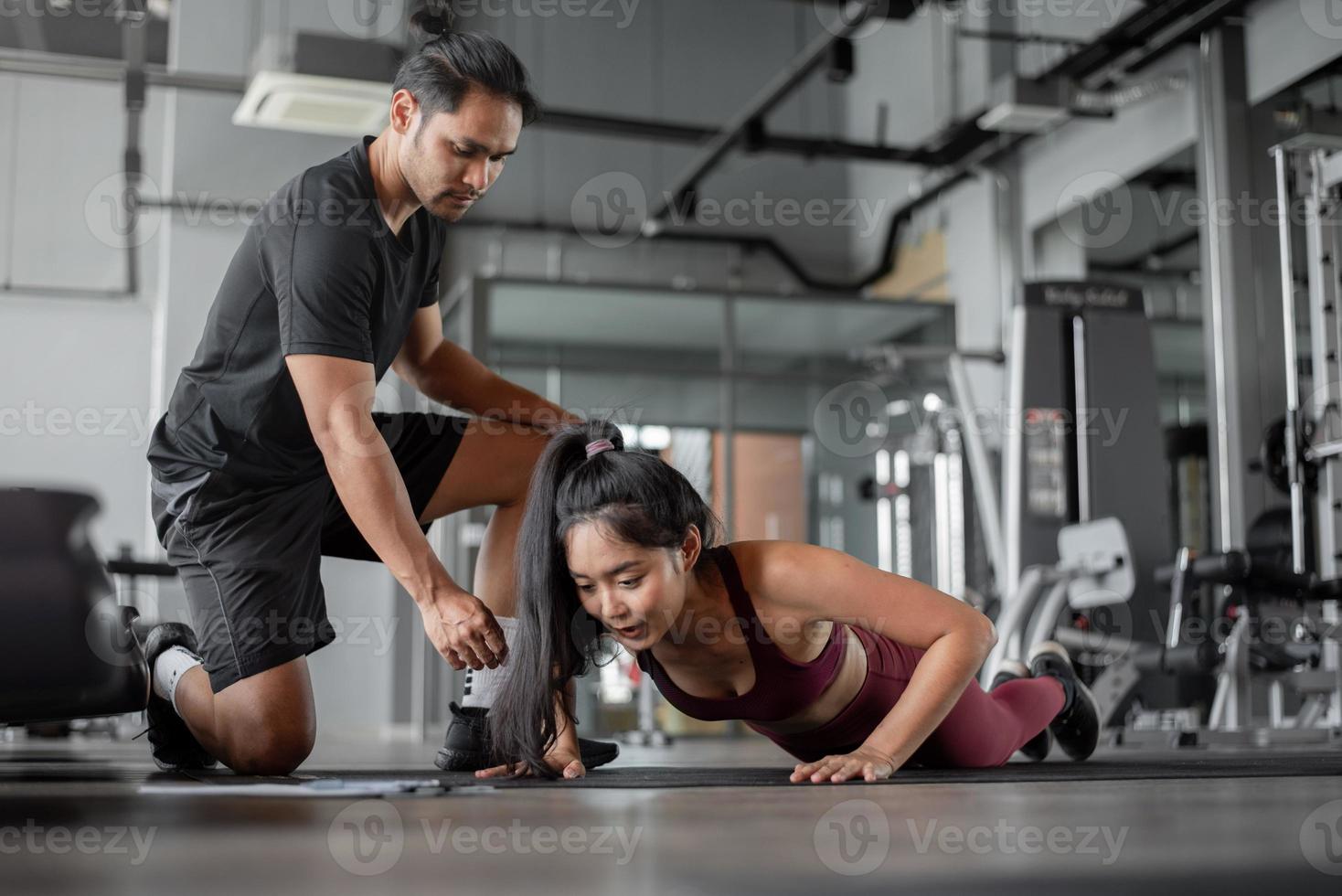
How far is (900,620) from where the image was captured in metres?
1.70

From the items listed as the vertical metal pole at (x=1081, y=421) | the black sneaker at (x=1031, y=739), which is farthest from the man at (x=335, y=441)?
the vertical metal pole at (x=1081, y=421)

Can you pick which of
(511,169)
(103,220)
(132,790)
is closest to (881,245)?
(511,169)

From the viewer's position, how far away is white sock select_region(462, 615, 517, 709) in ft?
6.20

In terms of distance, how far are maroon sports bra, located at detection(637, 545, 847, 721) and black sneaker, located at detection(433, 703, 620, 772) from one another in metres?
0.17

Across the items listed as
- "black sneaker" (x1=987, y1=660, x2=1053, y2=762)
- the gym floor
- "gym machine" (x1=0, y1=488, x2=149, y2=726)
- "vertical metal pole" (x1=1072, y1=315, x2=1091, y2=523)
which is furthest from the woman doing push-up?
"vertical metal pole" (x1=1072, y1=315, x2=1091, y2=523)

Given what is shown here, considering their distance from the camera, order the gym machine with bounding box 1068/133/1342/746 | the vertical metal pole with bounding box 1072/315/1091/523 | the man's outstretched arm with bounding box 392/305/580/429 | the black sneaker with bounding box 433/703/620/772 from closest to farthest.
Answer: the black sneaker with bounding box 433/703/620/772 < the man's outstretched arm with bounding box 392/305/580/429 < the gym machine with bounding box 1068/133/1342/746 < the vertical metal pole with bounding box 1072/315/1091/523

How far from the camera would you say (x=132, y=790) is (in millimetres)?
1405

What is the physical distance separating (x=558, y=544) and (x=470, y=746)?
0.41 m

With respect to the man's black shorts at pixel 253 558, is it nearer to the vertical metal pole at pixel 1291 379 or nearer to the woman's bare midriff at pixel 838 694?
the woman's bare midriff at pixel 838 694

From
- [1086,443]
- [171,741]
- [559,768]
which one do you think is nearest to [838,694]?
[559,768]

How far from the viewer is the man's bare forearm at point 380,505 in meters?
1.60

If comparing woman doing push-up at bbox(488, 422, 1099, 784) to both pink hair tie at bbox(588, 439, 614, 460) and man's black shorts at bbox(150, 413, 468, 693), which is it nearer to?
pink hair tie at bbox(588, 439, 614, 460)

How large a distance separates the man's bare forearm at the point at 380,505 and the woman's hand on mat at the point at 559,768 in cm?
27

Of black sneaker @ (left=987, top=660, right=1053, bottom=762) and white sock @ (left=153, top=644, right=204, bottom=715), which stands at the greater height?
white sock @ (left=153, top=644, right=204, bottom=715)
